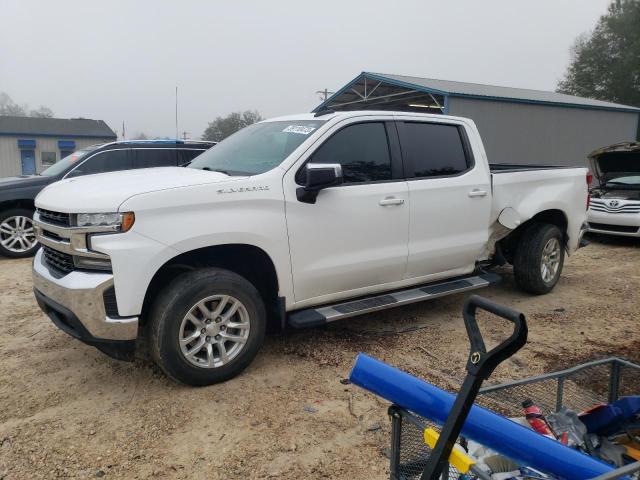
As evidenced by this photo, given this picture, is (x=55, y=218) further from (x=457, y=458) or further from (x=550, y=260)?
(x=550, y=260)

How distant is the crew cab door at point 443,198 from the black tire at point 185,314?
63.0 inches

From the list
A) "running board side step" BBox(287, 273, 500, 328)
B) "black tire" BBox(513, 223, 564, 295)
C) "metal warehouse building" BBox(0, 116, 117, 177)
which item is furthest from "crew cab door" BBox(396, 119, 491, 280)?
"metal warehouse building" BBox(0, 116, 117, 177)

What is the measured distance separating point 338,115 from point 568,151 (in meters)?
18.9

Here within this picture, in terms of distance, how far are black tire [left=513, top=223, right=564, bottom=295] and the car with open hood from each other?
436cm

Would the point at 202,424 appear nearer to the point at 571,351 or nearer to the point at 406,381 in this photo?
the point at 406,381

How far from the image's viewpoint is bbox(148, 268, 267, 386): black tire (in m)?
3.38

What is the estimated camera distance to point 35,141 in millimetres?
32875

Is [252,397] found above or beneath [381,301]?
beneath

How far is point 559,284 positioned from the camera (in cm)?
659

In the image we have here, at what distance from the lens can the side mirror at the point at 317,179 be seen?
3.70 metres

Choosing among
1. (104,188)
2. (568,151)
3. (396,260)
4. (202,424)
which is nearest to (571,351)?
(396,260)

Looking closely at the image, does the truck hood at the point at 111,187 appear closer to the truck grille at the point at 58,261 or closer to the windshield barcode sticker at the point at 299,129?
the truck grille at the point at 58,261

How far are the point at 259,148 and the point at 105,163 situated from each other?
529 cm

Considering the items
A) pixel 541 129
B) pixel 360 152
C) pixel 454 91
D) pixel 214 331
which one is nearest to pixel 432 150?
pixel 360 152
